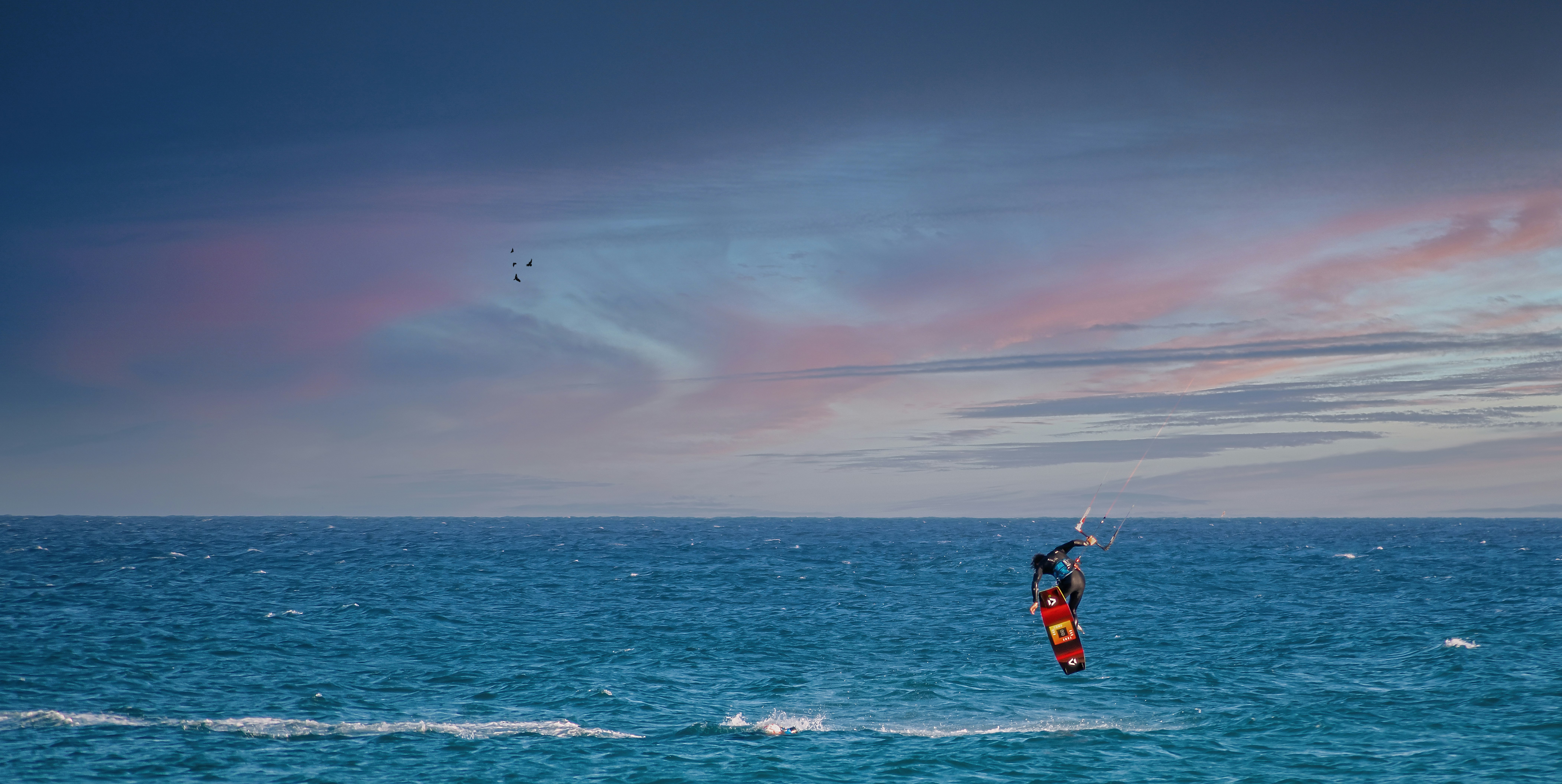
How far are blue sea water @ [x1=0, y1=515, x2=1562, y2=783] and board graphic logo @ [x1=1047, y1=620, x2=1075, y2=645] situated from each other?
7.82 metres

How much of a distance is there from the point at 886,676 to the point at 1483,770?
961 inches

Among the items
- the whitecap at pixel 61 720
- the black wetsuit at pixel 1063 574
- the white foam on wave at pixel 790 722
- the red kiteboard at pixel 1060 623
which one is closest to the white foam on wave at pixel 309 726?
the whitecap at pixel 61 720

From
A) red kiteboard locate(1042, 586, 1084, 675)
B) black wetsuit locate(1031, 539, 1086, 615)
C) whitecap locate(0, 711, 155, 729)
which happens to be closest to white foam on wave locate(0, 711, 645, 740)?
whitecap locate(0, 711, 155, 729)

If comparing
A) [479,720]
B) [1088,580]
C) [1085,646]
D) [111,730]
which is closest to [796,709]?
[479,720]

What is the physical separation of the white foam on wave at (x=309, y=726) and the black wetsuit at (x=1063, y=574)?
62.1 feet

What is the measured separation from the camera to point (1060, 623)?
A: 2639 centimetres

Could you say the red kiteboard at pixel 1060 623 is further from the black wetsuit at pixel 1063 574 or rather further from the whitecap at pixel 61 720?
the whitecap at pixel 61 720

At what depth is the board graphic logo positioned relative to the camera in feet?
86.1

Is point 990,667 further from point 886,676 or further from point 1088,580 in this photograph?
point 1088,580

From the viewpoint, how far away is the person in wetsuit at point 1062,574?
2311 centimetres

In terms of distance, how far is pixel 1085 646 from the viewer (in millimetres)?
56688

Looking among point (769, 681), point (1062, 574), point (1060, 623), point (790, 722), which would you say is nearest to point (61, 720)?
point (790, 722)

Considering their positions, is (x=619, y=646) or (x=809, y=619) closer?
(x=619, y=646)

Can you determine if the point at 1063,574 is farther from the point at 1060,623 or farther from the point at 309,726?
the point at 309,726
